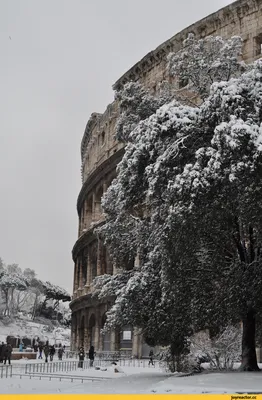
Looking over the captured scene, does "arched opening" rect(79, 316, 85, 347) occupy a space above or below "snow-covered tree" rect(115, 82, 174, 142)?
below

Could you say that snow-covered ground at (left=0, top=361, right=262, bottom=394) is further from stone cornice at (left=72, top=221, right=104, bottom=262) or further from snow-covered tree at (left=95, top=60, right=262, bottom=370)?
stone cornice at (left=72, top=221, right=104, bottom=262)

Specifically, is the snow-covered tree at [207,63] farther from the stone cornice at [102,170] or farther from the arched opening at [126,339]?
the arched opening at [126,339]

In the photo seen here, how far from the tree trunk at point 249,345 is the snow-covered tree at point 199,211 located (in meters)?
0.03

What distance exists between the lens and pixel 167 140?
1508 cm

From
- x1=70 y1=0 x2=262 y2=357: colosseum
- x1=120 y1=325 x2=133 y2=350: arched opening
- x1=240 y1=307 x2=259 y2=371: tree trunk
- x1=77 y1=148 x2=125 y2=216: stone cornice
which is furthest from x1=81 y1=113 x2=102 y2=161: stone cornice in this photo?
x1=240 y1=307 x2=259 y2=371: tree trunk

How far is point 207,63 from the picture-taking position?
17.2m

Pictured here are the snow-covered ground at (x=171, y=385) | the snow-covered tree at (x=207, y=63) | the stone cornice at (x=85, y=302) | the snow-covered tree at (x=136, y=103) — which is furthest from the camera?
the stone cornice at (x=85, y=302)

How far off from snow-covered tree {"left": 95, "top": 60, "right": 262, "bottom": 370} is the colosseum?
11.8 m

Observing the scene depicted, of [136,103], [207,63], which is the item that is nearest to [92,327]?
[136,103]

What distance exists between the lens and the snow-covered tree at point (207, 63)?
1702 centimetres

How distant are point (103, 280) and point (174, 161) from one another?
6.33 meters

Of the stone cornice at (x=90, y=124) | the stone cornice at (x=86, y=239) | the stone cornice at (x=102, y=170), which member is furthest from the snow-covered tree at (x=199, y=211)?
the stone cornice at (x=90, y=124)

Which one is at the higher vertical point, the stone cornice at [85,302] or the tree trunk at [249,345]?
the stone cornice at [85,302]

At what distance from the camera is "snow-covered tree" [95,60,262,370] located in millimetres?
13266
